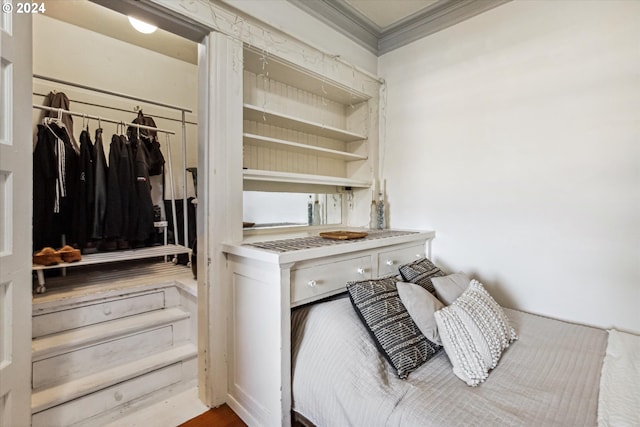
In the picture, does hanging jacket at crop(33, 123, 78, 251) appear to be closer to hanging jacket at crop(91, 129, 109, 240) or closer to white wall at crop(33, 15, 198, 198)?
hanging jacket at crop(91, 129, 109, 240)

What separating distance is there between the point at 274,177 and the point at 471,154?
1.45 metres

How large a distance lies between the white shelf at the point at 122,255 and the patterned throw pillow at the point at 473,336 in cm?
229

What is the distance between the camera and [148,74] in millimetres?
3156

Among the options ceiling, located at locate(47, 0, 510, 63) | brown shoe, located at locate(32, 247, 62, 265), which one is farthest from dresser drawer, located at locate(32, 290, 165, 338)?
ceiling, located at locate(47, 0, 510, 63)

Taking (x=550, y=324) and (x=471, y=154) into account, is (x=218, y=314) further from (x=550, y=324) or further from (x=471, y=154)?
(x=471, y=154)

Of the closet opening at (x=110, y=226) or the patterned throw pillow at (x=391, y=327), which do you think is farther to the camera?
the closet opening at (x=110, y=226)

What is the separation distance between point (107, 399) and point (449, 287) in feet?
6.51

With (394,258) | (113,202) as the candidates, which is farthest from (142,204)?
(394,258)

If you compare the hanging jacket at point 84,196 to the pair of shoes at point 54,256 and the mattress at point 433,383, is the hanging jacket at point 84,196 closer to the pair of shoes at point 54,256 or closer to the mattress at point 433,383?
the pair of shoes at point 54,256

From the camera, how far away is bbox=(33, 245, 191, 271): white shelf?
2.09m

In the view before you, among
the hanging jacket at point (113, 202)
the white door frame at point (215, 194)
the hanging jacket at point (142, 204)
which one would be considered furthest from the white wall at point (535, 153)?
the hanging jacket at point (113, 202)

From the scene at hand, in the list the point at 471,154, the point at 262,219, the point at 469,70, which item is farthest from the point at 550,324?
the point at 262,219

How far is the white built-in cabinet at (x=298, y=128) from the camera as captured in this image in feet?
6.52

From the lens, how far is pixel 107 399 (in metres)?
1.62
